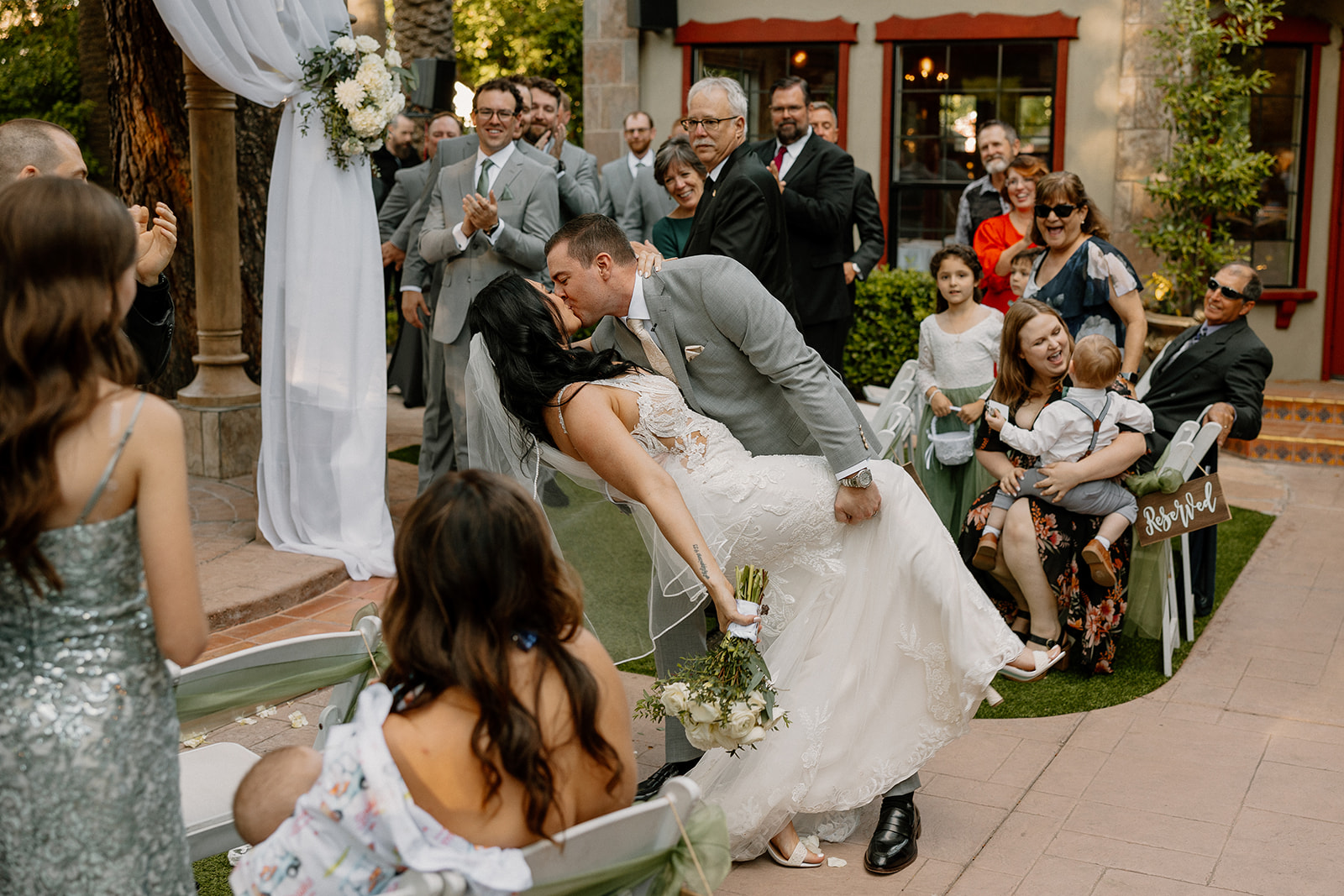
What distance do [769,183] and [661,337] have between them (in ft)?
5.88

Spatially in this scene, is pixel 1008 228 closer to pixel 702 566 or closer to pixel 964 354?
pixel 964 354

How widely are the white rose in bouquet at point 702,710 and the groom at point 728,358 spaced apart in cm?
75

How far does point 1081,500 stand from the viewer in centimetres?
486

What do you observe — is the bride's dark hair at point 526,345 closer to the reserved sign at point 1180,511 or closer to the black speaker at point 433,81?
the reserved sign at point 1180,511

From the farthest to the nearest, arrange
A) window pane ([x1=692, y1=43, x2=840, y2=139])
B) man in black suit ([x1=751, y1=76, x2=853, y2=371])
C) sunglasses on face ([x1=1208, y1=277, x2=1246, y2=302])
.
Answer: window pane ([x1=692, y1=43, x2=840, y2=139]) < man in black suit ([x1=751, y1=76, x2=853, y2=371]) < sunglasses on face ([x1=1208, y1=277, x2=1246, y2=302])

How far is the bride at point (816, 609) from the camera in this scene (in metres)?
3.40

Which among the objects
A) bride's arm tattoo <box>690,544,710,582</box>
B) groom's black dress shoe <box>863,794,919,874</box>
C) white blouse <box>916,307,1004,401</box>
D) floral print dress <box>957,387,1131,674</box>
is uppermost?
white blouse <box>916,307,1004,401</box>

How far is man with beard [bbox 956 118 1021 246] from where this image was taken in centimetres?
798

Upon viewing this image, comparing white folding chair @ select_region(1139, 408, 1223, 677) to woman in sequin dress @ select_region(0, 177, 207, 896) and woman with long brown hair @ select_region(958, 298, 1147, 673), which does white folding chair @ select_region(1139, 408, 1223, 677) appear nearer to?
woman with long brown hair @ select_region(958, 298, 1147, 673)

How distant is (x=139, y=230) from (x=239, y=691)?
136 cm

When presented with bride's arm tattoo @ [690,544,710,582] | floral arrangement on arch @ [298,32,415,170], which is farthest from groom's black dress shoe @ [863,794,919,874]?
floral arrangement on arch @ [298,32,415,170]

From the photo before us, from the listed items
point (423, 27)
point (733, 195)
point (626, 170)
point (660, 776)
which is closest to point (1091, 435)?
point (733, 195)

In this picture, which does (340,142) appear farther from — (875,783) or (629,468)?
(875,783)

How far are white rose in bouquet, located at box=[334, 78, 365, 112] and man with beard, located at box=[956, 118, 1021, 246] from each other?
12.9ft
